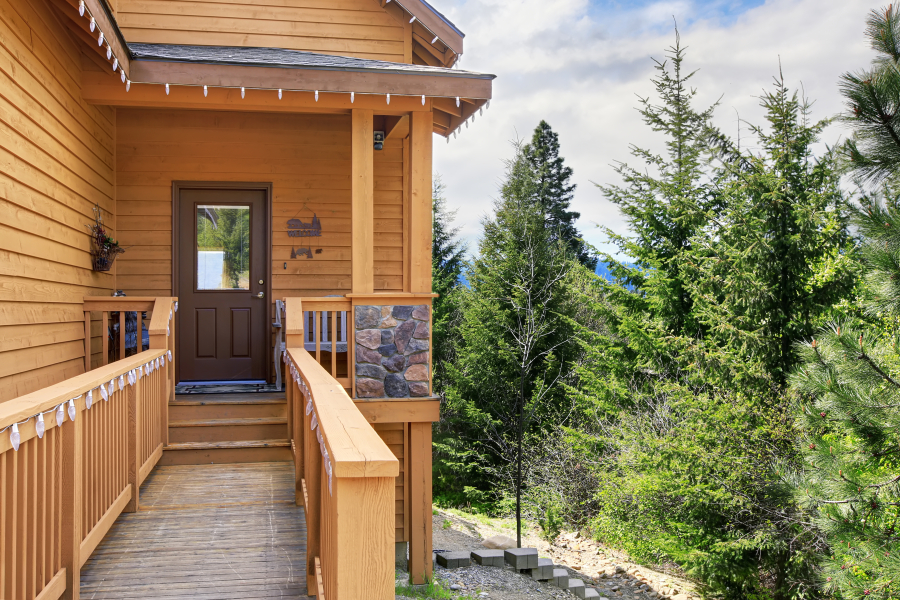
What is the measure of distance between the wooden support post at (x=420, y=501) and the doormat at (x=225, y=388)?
157 centimetres

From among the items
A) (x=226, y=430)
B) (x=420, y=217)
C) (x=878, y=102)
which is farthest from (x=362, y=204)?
(x=878, y=102)

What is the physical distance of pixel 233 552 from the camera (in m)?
3.54

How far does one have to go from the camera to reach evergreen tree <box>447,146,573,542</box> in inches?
612

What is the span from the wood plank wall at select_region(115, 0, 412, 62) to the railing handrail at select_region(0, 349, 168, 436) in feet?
16.6

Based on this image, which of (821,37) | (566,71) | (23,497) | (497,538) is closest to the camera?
(23,497)

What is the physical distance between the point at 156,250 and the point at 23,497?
561cm

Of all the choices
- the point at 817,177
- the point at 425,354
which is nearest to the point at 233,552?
the point at 425,354

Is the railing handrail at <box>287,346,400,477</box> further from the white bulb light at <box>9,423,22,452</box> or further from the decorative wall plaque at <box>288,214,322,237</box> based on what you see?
the decorative wall plaque at <box>288,214,322,237</box>

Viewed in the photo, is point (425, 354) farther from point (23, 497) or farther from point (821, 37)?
point (821, 37)

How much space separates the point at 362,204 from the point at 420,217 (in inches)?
21.6

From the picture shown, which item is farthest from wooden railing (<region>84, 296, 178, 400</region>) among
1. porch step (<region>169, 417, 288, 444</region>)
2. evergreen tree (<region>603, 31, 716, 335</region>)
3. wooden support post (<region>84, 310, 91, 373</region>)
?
evergreen tree (<region>603, 31, 716, 335</region>)

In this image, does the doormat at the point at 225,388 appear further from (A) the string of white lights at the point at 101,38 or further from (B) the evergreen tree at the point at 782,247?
(B) the evergreen tree at the point at 782,247

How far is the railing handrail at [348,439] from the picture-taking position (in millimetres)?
1529

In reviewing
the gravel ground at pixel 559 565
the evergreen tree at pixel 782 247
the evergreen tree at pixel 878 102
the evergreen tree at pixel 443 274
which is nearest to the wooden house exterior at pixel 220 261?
the gravel ground at pixel 559 565
